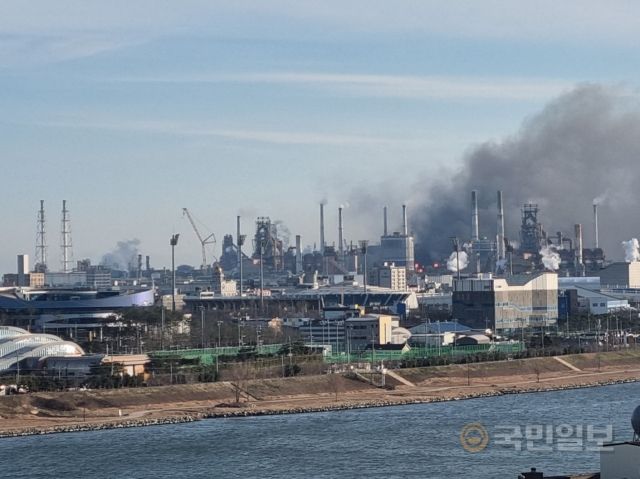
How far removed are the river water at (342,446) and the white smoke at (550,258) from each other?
104219mm

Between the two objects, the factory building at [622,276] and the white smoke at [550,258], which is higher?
the white smoke at [550,258]

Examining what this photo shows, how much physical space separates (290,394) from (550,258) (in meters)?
103

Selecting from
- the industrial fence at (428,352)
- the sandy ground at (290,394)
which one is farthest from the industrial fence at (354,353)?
the sandy ground at (290,394)

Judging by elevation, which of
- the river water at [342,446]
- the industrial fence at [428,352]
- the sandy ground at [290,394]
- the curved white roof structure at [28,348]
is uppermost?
the curved white roof structure at [28,348]

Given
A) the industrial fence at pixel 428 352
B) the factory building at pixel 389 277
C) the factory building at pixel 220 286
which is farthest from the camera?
the factory building at pixel 389 277

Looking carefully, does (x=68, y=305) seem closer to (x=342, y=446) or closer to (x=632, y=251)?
(x=342, y=446)

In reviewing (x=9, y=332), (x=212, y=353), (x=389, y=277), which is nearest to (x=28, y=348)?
(x=9, y=332)

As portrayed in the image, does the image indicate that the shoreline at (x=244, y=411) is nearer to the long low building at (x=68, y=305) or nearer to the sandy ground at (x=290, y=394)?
the sandy ground at (x=290, y=394)

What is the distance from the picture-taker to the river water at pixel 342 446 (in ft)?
106

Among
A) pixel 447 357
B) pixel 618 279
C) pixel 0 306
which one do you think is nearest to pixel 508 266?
pixel 618 279

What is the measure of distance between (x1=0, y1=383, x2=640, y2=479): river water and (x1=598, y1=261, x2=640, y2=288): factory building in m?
89.5

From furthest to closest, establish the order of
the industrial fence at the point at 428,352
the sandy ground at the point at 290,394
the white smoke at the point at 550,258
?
the white smoke at the point at 550,258, the industrial fence at the point at 428,352, the sandy ground at the point at 290,394

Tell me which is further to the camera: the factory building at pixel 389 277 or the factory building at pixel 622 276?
the factory building at pixel 389 277

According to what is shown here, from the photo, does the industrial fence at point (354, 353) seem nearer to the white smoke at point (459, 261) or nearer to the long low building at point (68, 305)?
the long low building at point (68, 305)
